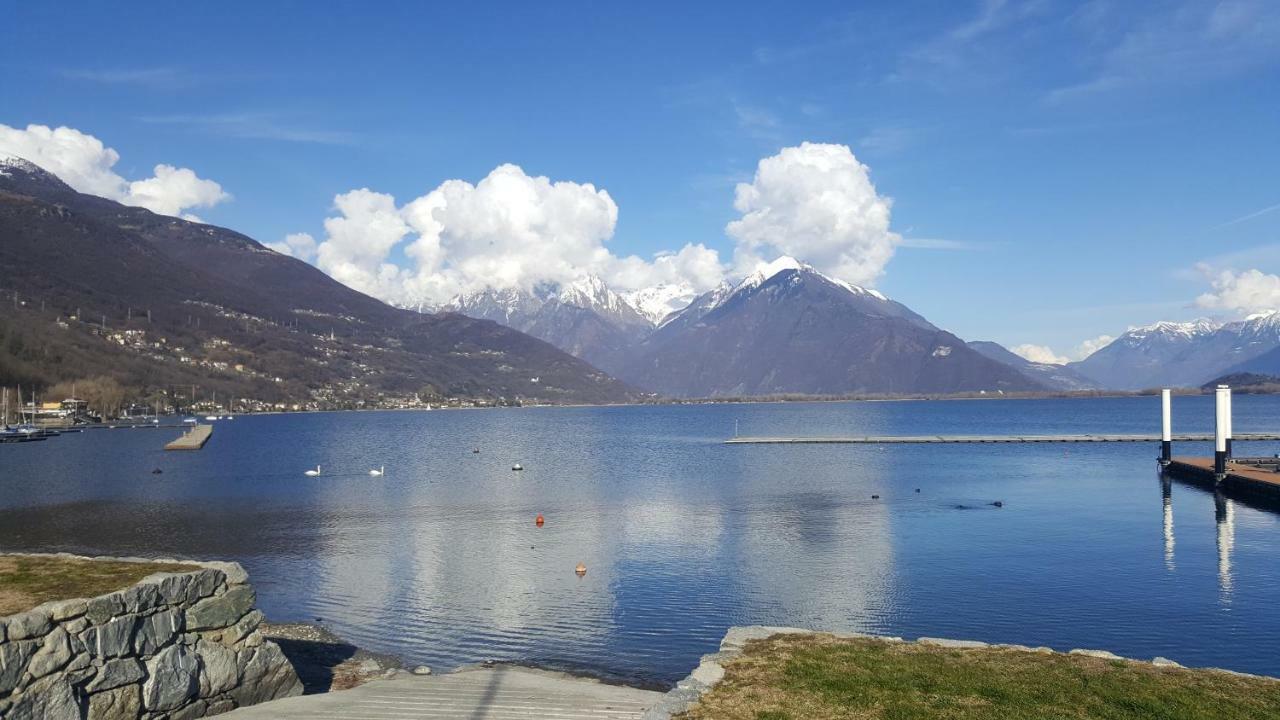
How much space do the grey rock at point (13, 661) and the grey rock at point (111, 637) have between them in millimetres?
984

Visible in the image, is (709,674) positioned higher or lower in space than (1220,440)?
Result: lower

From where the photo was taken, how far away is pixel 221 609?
1809cm

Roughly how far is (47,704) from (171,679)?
245cm

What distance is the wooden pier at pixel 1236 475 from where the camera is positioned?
60.8m

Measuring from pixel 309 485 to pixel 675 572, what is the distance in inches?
2073

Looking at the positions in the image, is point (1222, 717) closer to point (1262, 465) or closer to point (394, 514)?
point (394, 514)

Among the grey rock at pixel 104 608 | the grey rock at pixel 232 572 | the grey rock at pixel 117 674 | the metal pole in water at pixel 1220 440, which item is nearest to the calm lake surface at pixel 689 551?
the metal pole in water at pixel 1220 440

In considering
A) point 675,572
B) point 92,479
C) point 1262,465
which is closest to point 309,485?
point 92,479

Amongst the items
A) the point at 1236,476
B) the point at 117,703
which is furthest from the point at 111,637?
the point at 1236,476

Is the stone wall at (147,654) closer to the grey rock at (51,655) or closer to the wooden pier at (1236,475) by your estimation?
the grey rock at (51,655)

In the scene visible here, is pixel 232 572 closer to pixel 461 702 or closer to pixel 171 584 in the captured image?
pixel 171 584

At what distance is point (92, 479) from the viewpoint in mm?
86062

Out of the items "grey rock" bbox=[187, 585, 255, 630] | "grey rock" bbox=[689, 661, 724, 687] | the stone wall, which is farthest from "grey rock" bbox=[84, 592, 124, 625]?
"grey rock" bbox=[689, 661, 724, 687]

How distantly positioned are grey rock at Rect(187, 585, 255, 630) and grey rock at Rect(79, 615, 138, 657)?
150 centimetres
